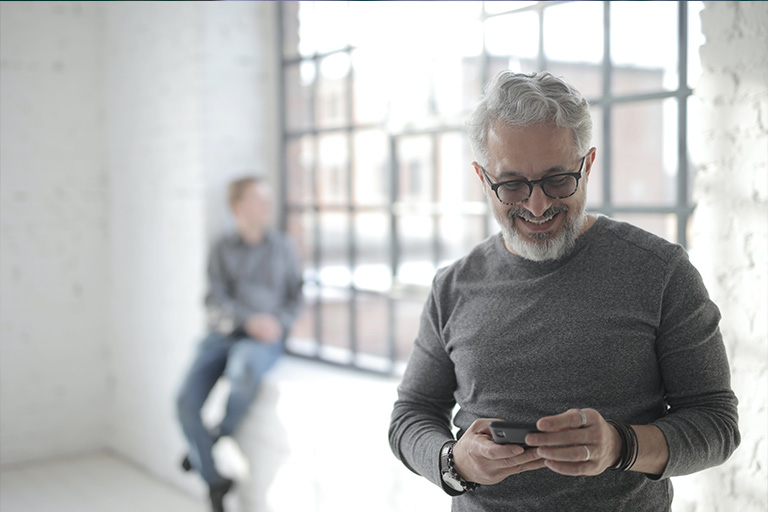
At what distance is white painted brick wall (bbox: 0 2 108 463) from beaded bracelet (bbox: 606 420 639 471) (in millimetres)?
1014

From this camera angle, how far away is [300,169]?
12.3ft

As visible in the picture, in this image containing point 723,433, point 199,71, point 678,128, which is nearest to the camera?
point 723,433

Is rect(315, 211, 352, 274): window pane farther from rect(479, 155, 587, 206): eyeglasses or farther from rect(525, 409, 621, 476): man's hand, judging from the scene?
rect(525, 409, 621, 476): man's hand

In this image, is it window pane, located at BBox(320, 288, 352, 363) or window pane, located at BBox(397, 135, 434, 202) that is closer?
window pane, located at BBox(397, 135, 434, 202)

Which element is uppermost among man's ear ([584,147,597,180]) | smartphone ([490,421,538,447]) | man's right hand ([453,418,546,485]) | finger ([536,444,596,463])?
man's ear ([584,147,597,180])

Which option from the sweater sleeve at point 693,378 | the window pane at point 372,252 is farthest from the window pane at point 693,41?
the window pane at point 372,252

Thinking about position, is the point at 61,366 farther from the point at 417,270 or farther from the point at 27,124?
the point at 417,270

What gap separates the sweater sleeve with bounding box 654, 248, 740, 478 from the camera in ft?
4.24

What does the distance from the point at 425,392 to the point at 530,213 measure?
0.48 metres

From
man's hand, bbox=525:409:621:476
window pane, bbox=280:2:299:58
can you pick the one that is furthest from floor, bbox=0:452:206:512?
window pane, bbox=280:2:299:58

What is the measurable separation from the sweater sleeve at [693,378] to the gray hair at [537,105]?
0.32 meters

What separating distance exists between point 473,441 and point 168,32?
1.98m

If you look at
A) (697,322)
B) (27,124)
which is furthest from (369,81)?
(697,322)

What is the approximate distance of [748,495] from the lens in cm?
176
